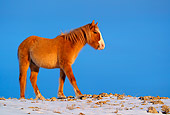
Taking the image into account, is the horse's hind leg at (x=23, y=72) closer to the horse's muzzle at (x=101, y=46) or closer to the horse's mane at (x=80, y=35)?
the horse's mane at (x=80, y=35)

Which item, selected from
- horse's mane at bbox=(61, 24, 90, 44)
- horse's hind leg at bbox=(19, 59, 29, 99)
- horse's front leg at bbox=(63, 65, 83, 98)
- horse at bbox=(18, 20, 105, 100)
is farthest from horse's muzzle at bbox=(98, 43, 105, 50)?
horse's hind leg at bbox=(19, 59, 29, 99)

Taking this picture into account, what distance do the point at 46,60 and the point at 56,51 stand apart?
0.58m

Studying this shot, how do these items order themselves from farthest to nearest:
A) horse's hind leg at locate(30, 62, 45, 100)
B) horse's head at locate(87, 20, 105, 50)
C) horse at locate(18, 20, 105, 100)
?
horse's hind leg at locate(30, 62, 45, 100), horse's head at locate(87, 20, 105, 50), horse at locate(18, 20, 105, 100)

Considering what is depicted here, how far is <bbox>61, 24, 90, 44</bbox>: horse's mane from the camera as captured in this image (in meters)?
9.82

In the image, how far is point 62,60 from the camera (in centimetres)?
923

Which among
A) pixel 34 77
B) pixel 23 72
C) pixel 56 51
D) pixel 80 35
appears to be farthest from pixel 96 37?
pixel 23 72

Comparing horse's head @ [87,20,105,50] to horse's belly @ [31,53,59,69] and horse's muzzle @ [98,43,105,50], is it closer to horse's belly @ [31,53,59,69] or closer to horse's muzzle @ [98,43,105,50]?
horse's muzzle @ [98,43,105,50]

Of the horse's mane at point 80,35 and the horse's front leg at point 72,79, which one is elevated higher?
the horse's mane at point 80,35

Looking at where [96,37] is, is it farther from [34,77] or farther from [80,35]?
[34,77]

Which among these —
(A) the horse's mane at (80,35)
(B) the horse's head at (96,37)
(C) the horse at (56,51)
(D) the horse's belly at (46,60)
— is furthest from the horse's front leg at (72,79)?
(B) the horse's head at (96,37)

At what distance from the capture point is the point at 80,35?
32.5ft

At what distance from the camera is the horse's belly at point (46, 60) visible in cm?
951

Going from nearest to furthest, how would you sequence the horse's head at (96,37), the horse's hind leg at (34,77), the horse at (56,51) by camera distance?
the horse at (56,51), the horse's head at (96,37), the horse's hind leg at (34,77)

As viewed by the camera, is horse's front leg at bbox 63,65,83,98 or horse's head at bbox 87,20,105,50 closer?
horse's front leg at bbox 63,65,83,98
